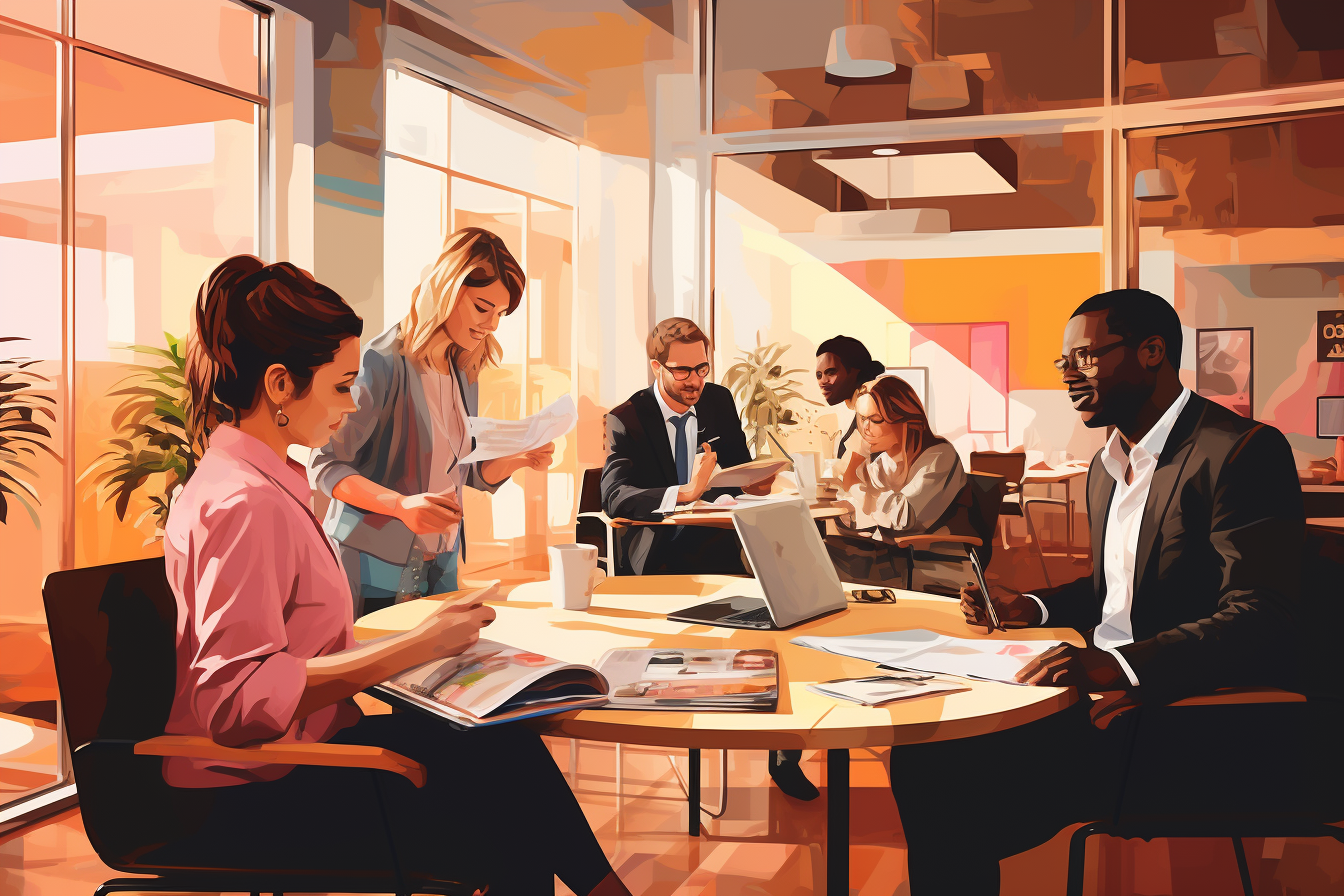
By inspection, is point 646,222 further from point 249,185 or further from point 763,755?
point 763,755

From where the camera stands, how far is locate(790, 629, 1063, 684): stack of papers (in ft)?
5.36

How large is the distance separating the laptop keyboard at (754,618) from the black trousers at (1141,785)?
1.21 ft

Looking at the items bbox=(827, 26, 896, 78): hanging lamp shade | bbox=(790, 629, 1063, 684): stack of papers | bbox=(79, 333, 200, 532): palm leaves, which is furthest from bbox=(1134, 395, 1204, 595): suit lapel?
bbox=(827, 26, 896, 78): hanging lamp shade

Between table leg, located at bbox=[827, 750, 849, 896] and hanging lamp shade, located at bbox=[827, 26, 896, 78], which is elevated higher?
hanging lamp shade, located at bbox=[827, 26, 896, 78]

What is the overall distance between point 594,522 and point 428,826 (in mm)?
2448

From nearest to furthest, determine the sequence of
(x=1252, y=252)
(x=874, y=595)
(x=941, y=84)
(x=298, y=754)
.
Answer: (x=298, y=754), (x=874, y=595), (x=1252, y=252), (x=941, y=84)

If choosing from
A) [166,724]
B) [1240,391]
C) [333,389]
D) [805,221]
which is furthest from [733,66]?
[166,724]

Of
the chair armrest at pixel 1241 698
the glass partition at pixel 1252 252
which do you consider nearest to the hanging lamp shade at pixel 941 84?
the glass partition at pixel 1252 252

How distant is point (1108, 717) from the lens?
1589 millimetres

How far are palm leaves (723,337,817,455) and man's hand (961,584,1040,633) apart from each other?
172 inches

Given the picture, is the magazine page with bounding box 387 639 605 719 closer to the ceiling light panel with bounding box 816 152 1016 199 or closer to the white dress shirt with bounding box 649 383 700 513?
the white dress shirt with bounding box 649 383 700 513

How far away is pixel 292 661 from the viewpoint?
138 centimetres

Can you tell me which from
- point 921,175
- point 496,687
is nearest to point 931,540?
point 496,687

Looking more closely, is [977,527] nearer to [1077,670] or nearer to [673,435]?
[673,435]
